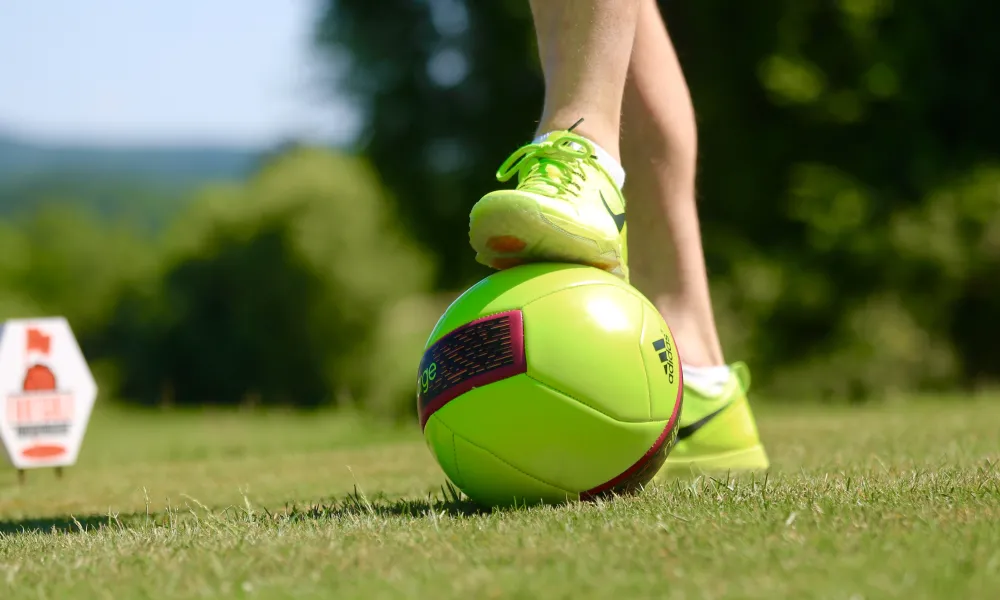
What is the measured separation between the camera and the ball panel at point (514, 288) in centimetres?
205

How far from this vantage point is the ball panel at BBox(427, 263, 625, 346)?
6.72 feet

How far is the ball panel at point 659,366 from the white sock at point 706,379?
0.60 metres

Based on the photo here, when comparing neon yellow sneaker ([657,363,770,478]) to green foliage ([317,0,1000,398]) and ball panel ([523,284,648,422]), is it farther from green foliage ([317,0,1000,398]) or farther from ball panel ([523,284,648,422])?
green foliage ([317,0,1000,398])

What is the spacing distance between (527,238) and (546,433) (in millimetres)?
390

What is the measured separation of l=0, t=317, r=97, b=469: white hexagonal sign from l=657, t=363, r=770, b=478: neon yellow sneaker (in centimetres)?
230

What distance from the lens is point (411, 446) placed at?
4.82 m

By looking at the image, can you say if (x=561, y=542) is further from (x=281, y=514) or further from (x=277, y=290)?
(x=277, y=290)

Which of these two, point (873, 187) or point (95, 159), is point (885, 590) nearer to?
point (873, 187)

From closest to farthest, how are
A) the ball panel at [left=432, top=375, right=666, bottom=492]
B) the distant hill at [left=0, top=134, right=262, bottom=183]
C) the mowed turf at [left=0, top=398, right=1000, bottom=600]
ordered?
1. the mowed turf at [left=0, top=398, right=1000, bottom=600]
2. the ball panel at [left=432, top=375, right=666, bottom=492]
3. the distant hill at [left=0, top=134, right=262, bottom=183]

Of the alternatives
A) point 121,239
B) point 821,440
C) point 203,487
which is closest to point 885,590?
point 203,487

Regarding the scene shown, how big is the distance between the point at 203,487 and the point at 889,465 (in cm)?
200

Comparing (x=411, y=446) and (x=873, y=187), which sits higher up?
(x=873, y=187)

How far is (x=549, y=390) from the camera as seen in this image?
1958 mm

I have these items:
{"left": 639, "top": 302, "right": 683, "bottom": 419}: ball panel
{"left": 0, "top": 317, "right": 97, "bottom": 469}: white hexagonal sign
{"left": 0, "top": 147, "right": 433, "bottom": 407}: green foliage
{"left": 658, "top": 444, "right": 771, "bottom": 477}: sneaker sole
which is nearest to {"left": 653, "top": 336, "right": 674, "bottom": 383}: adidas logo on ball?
{"left": 639, "top": 302, "right": 683, "bottom": 419}: ball panel
